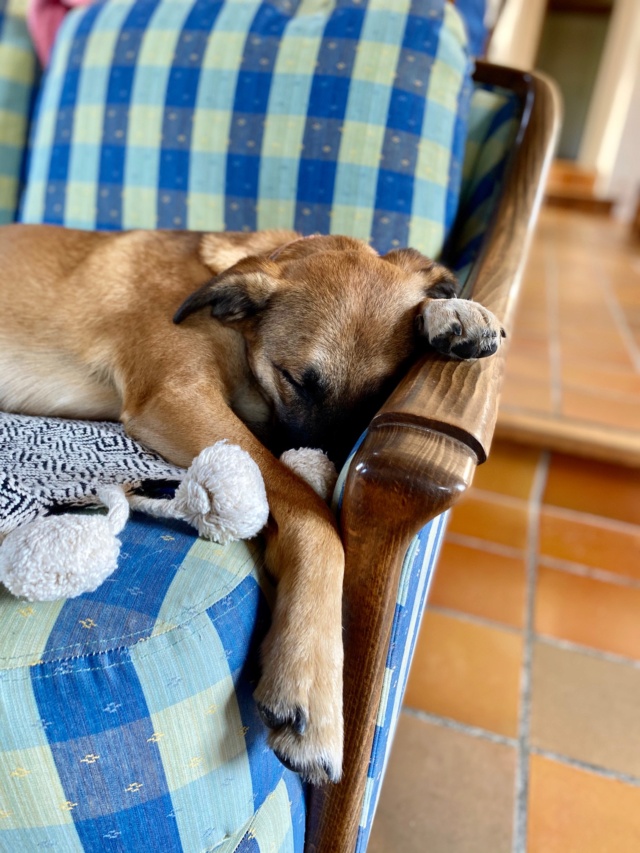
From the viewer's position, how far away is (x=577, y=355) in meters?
3.31

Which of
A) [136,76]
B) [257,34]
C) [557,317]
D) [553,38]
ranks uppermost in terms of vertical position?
[553,38]

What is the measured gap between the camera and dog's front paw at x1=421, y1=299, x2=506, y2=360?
0.87 meters

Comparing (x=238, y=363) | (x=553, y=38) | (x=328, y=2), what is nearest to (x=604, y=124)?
(x=553, y=38)


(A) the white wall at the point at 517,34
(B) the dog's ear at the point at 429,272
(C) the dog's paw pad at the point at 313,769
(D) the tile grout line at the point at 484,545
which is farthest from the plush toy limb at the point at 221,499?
(A) the white wall at the point at 517,34

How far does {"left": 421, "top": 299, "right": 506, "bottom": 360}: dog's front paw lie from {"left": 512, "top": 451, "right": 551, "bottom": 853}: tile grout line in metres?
0.96

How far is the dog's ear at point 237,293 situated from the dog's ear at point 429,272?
8.9 inches

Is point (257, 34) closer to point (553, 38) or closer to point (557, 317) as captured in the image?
point (557, 317)

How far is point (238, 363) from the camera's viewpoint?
44.1 inches

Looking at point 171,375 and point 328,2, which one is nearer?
point 171,375

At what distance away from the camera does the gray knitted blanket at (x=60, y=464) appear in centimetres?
77

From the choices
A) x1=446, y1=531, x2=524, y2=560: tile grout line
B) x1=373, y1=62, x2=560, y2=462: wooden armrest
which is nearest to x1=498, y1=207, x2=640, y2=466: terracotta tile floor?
x1=446, y1=531, x2=524, y2=560: tile grout line

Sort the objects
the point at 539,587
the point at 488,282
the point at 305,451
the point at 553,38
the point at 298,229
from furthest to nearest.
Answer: the point at 553,38
the point at 539,587
the point at 298,229
the point at 488,282
the point at 305,451

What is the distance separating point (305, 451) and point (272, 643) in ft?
1.01

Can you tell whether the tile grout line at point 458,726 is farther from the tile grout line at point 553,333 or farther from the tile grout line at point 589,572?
the tile grout line at point 553,333
